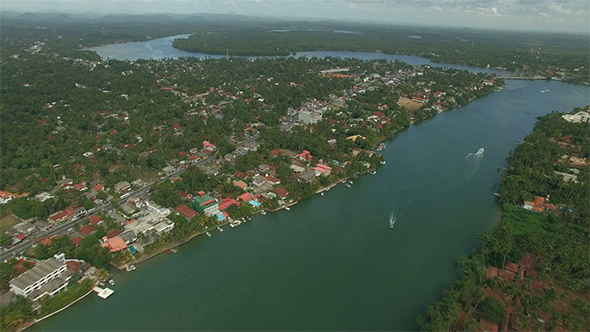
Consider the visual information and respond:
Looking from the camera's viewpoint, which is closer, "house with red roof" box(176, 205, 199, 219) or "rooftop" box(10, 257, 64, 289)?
"rooftop" box(10, 257, 64, 289)

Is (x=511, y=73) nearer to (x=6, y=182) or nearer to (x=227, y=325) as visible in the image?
(x=227, y=325)

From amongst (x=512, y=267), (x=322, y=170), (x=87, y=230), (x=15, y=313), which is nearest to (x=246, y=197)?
(x=322, y=170)

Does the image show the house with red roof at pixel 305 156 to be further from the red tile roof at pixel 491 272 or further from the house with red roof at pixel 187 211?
the red tile roof at pixel 491 272

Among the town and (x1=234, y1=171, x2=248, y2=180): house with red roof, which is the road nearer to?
the town

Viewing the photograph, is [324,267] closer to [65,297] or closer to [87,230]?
[65,297]

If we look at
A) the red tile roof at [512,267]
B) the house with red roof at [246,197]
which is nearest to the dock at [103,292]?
the house with red roof at [246,197]

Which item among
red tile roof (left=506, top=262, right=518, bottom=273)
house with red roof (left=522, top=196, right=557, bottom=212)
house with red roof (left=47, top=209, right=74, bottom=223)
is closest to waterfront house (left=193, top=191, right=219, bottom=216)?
house with red roof (left=47, top=209, right=74, bottom=223)

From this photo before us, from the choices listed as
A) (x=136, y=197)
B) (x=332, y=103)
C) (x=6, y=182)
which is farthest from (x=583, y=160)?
(x=6, y=182)
